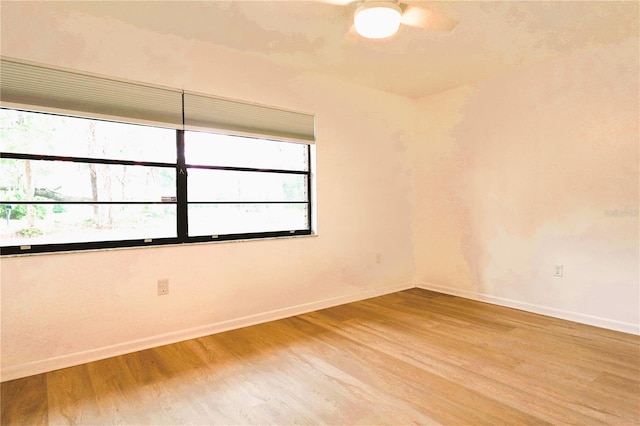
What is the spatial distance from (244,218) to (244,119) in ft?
3.03

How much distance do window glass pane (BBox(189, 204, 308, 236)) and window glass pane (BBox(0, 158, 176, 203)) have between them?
1.06ft

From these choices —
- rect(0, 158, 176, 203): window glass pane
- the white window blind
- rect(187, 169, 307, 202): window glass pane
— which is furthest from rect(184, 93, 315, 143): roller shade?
rect(0, 158, 176, 203): window glass pane

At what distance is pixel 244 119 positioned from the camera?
3199mm

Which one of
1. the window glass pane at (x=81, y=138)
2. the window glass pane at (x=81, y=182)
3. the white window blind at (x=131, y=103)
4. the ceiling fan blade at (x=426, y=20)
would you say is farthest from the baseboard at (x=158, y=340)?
the ceiling fan blade at (x=426, y=20)

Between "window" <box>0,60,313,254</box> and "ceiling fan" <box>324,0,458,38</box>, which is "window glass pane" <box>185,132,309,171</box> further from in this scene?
"ceiling fan" <box>324,0,458,38</box>

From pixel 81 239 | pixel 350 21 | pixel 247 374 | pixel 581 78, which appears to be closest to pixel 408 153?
pixel 581 78

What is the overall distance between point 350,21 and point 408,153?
2.28 metres

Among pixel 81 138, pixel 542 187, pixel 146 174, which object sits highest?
pixel 81 138

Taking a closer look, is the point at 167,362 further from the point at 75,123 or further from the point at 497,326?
the point at 497,326

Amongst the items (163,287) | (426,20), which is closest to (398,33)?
(426,20)

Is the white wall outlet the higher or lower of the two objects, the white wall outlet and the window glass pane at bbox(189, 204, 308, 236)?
the lower

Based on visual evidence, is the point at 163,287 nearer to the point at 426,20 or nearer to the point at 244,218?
the point at 244,218

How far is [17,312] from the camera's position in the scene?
226 cm

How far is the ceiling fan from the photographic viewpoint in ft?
7.33
